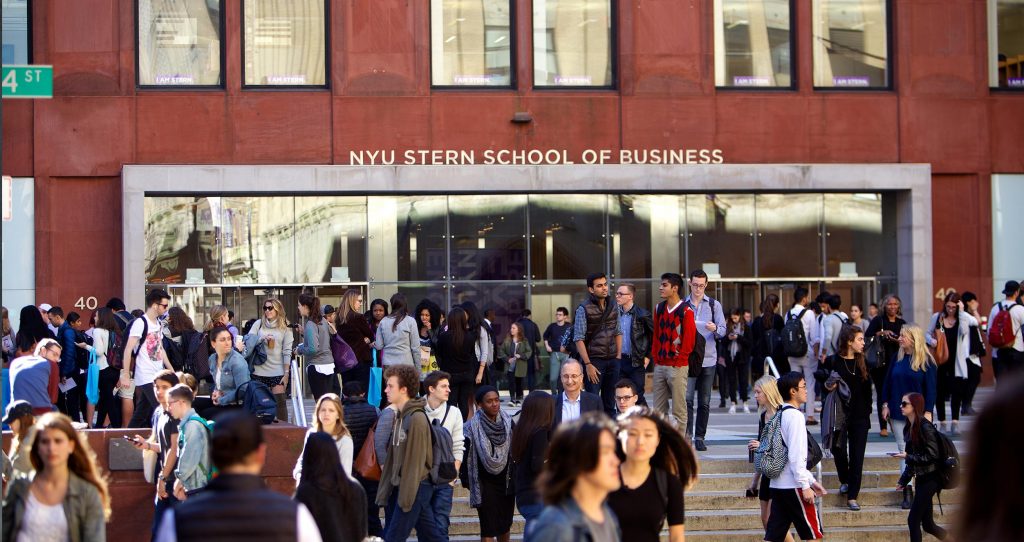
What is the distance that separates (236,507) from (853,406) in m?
10.2

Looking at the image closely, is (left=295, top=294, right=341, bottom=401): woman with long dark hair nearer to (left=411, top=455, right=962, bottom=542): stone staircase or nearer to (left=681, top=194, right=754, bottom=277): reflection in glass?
(left=411, top=455, right=962, bottom=542): stone staircase

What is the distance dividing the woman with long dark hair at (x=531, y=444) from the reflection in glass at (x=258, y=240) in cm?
1407

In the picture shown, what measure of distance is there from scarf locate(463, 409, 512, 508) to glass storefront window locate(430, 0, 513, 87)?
13451 millimetres

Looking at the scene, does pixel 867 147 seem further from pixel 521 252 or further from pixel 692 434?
pixel 692 434

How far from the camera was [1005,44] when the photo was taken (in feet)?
89.5

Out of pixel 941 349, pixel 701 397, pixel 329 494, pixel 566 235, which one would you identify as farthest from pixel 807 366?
pixel 329 494

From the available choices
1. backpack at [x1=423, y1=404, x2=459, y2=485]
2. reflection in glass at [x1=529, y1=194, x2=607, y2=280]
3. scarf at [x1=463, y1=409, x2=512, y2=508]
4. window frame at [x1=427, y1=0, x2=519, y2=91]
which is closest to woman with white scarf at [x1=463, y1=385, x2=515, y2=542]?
scarf at [x1=463, y1=409, x2=512, y2=508]

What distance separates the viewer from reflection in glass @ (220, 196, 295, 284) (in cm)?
2530

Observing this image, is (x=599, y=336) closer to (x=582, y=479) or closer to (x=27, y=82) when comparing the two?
(x=27, y=82)

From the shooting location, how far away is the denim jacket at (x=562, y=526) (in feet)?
19.0

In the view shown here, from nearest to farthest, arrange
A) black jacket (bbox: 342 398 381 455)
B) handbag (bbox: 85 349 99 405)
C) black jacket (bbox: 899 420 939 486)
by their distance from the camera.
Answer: black jacket (bbox: 899 420 939 486)
black jacket (bbox: 342 398 381 455)
handbag (bbox: 85 349 99 405)

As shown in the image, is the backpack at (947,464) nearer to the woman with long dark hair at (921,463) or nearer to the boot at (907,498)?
the woman with long dark hair at (921,463)

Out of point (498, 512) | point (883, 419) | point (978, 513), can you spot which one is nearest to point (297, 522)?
point (978, 513)

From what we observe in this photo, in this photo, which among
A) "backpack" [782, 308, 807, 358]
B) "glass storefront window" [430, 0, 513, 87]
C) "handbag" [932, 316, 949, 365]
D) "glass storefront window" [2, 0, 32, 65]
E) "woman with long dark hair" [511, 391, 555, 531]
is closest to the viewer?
"woman with long dark hair" [511, 391, 555, 531]
